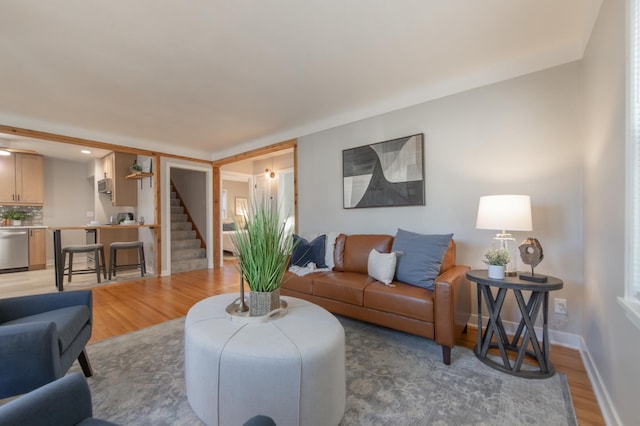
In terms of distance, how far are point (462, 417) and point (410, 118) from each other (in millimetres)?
2712

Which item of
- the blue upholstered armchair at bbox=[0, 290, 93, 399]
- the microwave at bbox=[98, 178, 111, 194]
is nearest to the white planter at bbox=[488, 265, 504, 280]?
the blue upholstered armchair at bbox=[0, 290, 93, 399]

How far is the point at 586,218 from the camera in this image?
2.07m

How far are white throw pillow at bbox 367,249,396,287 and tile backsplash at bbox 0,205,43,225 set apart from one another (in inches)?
299

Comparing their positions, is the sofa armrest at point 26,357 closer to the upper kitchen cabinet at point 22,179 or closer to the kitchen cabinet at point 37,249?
the kitchen cabinet at point 37,249

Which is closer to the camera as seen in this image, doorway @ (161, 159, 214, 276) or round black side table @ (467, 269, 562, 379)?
round black side table @ (467, 269, 562, 379)

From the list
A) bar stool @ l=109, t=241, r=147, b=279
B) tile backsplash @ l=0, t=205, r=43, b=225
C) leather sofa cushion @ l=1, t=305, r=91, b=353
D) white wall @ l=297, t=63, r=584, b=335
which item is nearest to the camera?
leather sofa cushion @ l=1, t=305, r=91, b=353

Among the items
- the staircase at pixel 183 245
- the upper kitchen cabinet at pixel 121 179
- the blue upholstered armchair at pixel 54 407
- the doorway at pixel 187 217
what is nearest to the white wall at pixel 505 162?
the blue upholstered armchair at pixel 54 407

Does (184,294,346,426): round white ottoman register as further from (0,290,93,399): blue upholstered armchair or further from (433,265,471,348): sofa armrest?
(433,265,471,348): sofa armrest

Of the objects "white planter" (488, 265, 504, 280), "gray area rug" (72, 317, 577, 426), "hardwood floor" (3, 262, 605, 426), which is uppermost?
"white planter" (488, 265, 504, 280)

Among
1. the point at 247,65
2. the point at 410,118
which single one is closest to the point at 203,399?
the point at 247,65

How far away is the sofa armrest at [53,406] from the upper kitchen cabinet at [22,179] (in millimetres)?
7093

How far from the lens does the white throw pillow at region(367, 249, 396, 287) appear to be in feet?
7.88

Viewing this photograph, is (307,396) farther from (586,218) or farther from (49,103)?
(49,103)

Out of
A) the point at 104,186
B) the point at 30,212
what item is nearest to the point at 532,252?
the point at 104,186
